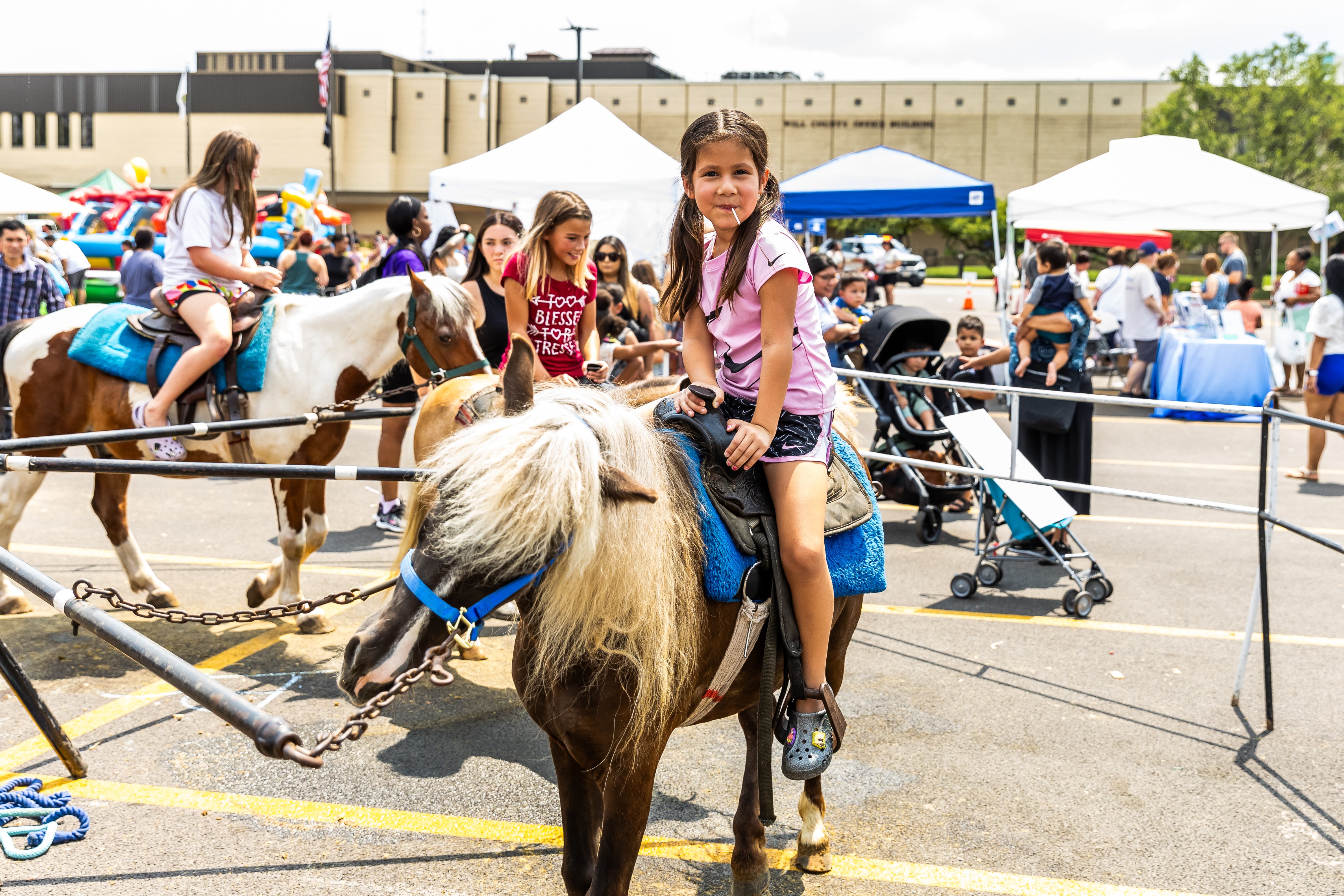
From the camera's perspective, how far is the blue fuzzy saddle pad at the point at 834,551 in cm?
285

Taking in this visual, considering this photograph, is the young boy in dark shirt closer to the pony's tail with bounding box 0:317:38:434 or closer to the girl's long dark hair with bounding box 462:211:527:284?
the girl's long dark hair with bounding box 462:211:527:284

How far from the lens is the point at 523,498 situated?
2.29m

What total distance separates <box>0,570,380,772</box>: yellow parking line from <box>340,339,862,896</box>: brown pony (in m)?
1.88

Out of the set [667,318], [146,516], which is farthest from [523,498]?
[146,516]

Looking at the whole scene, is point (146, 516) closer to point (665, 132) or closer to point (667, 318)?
point (667, 318)

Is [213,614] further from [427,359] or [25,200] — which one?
[25,200]

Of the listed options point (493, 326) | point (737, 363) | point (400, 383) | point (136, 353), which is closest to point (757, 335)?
point (737, 363)

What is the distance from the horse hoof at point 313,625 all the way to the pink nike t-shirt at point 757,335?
12.1 feet

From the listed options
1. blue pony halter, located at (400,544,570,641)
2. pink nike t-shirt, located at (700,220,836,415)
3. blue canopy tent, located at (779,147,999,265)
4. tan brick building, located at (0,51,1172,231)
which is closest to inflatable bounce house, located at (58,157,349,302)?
blue canopy tent, located at (779,147,999,265)

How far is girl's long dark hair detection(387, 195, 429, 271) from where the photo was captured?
8555 mm

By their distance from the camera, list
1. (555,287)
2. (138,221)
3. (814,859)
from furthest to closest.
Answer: (138,221) → (555,287) → (814,859)

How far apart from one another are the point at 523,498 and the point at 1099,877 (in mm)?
2643

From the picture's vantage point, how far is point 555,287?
17.3ft

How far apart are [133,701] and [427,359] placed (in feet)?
7.27
